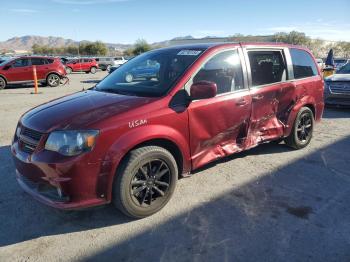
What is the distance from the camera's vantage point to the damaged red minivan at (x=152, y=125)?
3.08 meters

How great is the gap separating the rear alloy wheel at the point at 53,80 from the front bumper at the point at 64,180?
1514cm

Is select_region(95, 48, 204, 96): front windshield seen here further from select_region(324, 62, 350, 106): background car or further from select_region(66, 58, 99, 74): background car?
select_region(66, 58, 99, 74): background car

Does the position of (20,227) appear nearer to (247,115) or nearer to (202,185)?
(202,185)

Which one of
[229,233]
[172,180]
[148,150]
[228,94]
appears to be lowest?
[229,233]

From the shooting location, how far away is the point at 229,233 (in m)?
3.23

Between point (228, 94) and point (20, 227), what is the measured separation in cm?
287

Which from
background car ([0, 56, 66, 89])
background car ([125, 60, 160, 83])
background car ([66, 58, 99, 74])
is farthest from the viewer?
background car ([66, 58, 99, 74])

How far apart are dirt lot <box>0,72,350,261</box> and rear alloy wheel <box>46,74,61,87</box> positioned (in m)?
13.3

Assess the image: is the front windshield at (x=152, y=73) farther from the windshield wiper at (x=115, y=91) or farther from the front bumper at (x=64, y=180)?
the front bumper at (x=64, y=180)

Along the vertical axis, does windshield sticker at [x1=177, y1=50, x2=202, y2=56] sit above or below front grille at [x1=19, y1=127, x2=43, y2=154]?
above

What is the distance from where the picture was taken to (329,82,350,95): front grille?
9125 mm

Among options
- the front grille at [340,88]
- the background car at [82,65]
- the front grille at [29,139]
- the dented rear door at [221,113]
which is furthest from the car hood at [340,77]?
the background car at [82,65]

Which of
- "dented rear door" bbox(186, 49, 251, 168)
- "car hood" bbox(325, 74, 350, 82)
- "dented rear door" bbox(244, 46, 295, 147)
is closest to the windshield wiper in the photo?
"dented rear door" bbox(186, 49, 251, 168)

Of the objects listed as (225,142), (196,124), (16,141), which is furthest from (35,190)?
(225,142)
